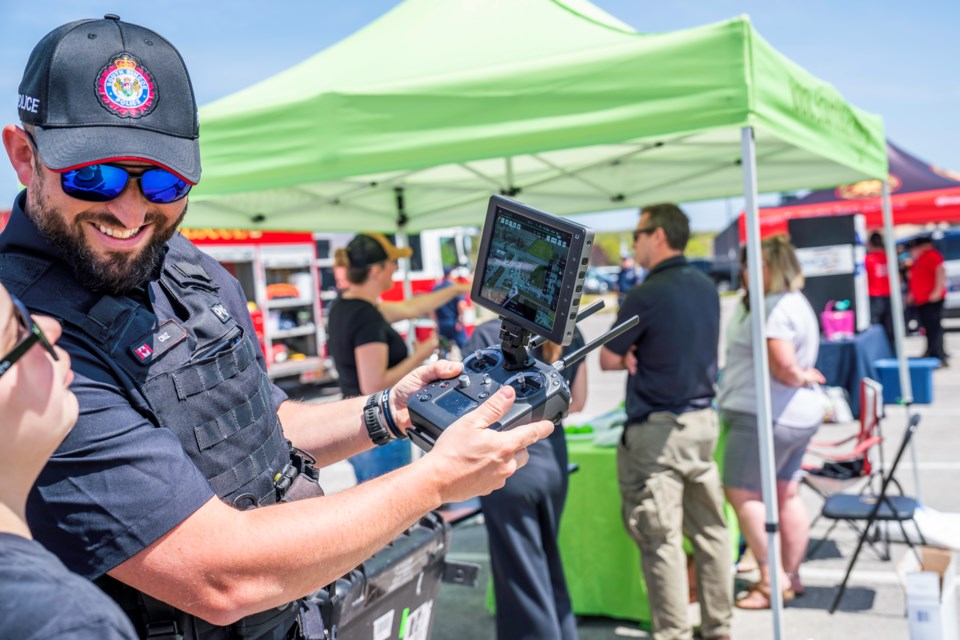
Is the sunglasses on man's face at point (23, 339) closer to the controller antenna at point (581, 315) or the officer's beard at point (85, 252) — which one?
the officer's beard at point (85, 252)

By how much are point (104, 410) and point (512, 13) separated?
3157mm

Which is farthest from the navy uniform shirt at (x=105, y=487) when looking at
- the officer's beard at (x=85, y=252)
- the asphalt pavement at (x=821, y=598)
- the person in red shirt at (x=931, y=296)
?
the person in red shirt at (x=931, y=296)

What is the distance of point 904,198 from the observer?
11.6 meters

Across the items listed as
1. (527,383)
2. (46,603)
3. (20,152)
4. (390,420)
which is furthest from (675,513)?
(46,603)

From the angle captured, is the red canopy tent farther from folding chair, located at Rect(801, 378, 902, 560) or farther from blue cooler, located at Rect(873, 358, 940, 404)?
folding chair, located at Rect(801, 378, 902, 560)

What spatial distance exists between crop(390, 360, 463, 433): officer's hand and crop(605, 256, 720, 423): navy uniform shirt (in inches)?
73.5

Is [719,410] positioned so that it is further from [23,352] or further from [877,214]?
[877,214]

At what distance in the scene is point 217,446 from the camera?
4.22 feet

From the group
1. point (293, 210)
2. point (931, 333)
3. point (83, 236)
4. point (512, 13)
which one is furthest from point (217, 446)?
point (931, 333)

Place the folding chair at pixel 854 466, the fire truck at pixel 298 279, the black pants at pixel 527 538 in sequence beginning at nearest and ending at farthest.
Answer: the black pants at pixel 527 538
the folding chair at pixel 854 466
the fire truck at pixel 298 279

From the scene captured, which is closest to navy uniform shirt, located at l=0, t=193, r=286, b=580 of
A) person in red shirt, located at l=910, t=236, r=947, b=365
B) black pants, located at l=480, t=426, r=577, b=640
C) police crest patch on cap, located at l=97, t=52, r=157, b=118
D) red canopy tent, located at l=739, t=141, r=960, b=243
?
police crest patch on cap, located at l=97, t=52, r=157, b=118

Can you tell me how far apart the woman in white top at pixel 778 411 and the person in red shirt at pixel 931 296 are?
8373 millimetres

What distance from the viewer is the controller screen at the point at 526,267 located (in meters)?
1.54

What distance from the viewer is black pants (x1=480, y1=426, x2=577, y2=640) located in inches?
125
